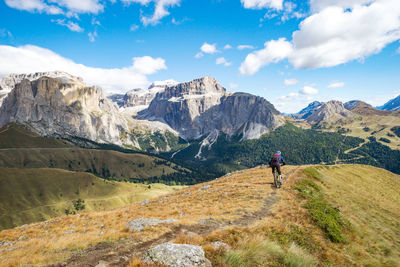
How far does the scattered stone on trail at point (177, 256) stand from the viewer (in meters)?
7.91

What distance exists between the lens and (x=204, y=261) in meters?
8.36

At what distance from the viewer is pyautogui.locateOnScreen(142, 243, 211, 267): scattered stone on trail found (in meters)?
7.91

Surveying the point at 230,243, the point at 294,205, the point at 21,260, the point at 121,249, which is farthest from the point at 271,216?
the point at 21,260

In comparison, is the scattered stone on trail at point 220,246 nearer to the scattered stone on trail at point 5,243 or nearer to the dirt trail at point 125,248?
the dirt trail at point 125,248

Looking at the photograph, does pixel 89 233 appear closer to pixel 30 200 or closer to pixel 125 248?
pixel 125 248

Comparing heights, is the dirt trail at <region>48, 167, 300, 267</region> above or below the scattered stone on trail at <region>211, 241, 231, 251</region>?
below

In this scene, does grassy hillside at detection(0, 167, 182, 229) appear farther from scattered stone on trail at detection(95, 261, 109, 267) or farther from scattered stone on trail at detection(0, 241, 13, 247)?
scattered stone on trail at detection(95, 261, 109, 267)

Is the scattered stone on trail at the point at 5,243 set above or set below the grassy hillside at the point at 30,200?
above

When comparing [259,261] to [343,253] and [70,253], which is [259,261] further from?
[70,253]

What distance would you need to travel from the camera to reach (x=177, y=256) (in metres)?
8.17

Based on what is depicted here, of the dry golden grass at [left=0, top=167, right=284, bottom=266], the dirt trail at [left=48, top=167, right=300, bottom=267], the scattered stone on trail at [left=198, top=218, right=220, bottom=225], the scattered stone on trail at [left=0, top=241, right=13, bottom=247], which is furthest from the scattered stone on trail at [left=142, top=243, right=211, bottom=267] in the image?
the scattered stone on trail at [left=0, top=241, right=13, bottom=247]

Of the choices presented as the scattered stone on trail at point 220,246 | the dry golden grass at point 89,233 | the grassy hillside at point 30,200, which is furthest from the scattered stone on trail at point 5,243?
the grassy hillside at point 30,200

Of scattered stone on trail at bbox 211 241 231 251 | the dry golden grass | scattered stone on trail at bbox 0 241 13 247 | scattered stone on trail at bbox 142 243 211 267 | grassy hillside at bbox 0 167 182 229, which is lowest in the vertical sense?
grassy hillside at bbox 0 167 182 229

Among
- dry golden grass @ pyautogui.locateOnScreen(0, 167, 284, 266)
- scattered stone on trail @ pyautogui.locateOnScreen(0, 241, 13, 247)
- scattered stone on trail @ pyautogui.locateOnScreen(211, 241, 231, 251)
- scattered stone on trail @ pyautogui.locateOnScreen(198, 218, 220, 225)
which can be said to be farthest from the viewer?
scattered stone on trail @ pyautogui.locateOnScreen(0, 241, 13, 247)
